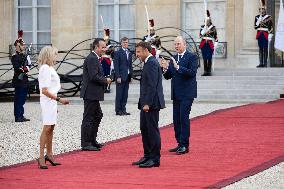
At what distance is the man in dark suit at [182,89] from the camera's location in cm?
1585

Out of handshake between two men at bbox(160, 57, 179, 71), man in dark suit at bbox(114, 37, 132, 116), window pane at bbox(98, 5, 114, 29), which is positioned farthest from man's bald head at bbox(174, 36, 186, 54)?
window pane at bbox(98, 5, 114, 29)

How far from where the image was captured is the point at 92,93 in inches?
656

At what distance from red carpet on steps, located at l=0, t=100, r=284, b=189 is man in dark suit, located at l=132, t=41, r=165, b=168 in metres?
0.27

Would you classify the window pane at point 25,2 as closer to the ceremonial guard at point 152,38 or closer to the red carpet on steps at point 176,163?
the ceremonial guard at point 152,38

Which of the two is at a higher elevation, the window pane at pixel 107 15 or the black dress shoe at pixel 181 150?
the window pane at pixel 107 15

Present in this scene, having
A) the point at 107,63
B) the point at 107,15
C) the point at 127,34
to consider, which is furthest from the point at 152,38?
the point at 107,15

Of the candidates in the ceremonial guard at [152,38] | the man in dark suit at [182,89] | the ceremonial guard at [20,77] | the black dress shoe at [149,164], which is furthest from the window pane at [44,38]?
the black dress shoe at [149,164]

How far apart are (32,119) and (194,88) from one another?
7.79 meters

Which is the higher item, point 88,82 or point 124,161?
point 88,82

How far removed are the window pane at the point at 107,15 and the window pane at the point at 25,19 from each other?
2.69 m

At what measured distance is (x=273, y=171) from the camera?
A: 44.3 feet

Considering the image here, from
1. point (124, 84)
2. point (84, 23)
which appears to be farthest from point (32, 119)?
point (84, 23)

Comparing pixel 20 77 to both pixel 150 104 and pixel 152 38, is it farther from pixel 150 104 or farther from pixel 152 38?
pixel 152 38

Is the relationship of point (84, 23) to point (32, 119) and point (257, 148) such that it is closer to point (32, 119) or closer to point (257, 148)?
point (32, 119)
